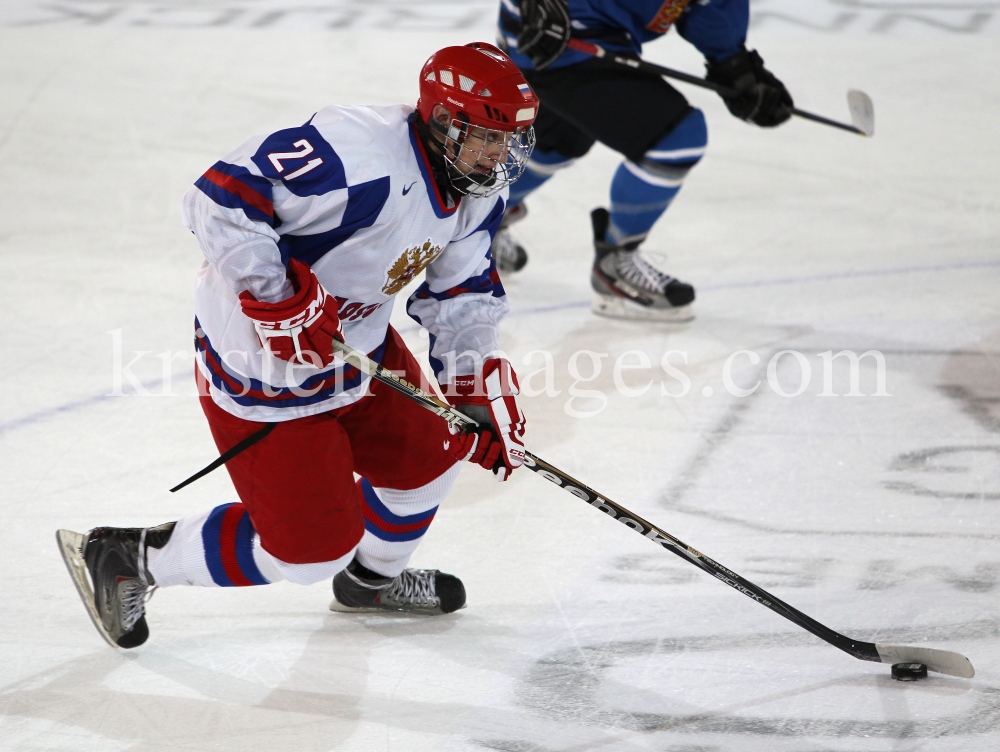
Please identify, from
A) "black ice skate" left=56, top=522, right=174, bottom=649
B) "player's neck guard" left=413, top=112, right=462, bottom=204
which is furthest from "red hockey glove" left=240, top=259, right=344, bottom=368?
"black ice skate" left=56, top=522, right=174, bottom=649

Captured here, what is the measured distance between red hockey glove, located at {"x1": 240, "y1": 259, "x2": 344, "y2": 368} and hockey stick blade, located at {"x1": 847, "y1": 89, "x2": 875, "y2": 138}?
2741 mm

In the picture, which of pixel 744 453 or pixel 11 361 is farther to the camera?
pixel 11 361

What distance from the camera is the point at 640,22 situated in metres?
3.41

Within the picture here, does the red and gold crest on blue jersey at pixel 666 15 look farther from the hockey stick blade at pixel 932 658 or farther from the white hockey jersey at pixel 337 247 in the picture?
the hockey stick blade at pixel 932 658

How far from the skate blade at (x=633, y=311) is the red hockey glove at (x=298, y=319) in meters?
2.10

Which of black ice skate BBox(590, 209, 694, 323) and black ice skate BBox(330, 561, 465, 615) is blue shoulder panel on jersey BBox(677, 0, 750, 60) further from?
black ice skate BBox(330, 561, 465, 615)

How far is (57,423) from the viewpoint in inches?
113

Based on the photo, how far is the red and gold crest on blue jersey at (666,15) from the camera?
3318 millimetres

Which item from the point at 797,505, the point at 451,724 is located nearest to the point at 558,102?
the point at 797,505

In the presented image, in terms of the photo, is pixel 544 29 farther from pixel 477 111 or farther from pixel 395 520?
pixel 395 520

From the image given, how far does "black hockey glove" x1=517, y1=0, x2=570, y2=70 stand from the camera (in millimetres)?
3248

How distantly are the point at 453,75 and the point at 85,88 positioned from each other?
14.3 feet

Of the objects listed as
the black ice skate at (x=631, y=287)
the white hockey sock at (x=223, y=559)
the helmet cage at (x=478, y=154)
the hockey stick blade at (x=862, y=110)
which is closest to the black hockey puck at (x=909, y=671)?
the white hockey sock at (x=223, y=559)

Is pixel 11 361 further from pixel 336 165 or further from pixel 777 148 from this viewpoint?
pixel 777 148
